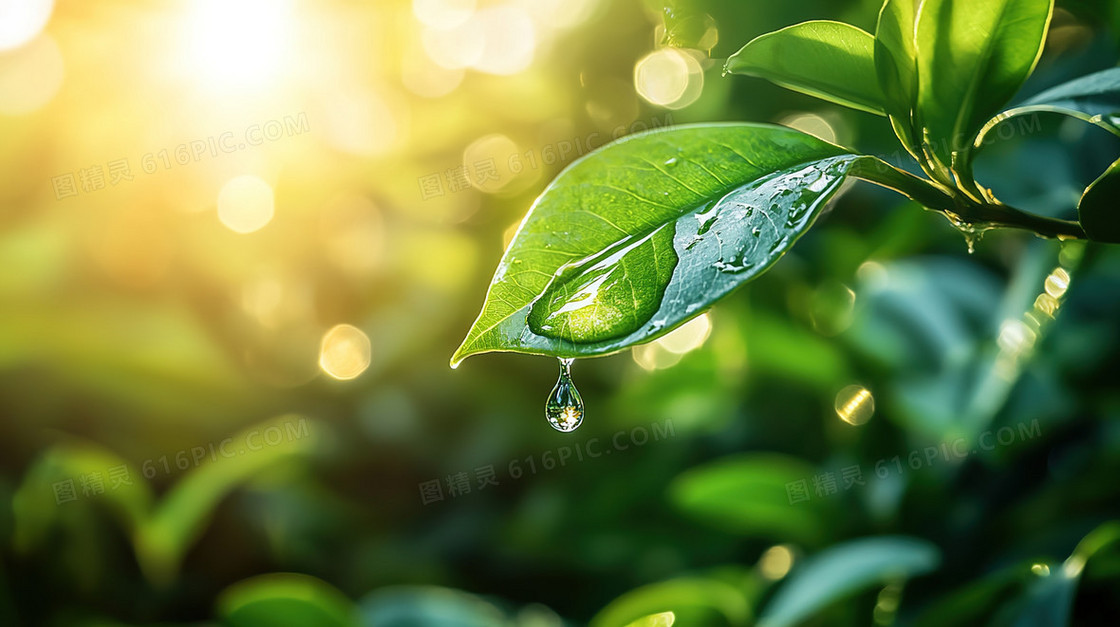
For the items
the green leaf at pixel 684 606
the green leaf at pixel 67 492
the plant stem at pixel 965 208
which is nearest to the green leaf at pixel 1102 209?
the plant stem at pixel 965 208

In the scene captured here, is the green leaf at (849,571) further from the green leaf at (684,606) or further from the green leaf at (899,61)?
the green leaf at (899,61)

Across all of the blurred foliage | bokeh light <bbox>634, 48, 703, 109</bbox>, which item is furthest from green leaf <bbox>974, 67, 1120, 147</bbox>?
bokeh light <bbox>634, 48, 703, 109</bbox>

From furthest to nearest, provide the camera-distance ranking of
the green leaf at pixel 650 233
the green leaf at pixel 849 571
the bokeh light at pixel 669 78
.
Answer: the bokeh light at pixel 669 78 → the green leaf at pixel 849 571 → the green leaf at pixel 650 233

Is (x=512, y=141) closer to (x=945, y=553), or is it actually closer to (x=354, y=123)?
(x=354, y=123)

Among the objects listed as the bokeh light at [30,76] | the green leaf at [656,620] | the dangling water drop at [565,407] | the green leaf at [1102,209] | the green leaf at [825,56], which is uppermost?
the bokeh light at [30,76]

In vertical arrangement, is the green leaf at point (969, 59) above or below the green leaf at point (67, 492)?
above

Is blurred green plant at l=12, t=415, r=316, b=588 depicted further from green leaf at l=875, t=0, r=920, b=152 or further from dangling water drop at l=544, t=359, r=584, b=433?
green leaf at l=875, t=0, r=920, b=152

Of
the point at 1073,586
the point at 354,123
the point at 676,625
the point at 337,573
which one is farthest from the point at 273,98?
the point at 1073,586

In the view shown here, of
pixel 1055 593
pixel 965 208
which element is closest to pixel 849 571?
pixel 1055 593
